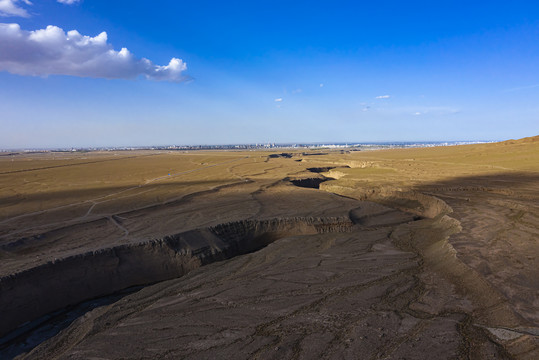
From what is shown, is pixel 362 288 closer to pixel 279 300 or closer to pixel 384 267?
pixel 384 267

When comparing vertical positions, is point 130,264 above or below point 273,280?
below

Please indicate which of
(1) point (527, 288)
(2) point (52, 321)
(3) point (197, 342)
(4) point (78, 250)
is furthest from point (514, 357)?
(4) point (78, 250)

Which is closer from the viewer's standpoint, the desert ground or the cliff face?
the desert ground

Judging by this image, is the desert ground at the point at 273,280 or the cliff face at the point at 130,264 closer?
the desert ground at the point at 273,280

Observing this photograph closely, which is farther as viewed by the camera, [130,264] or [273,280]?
[130,264]
